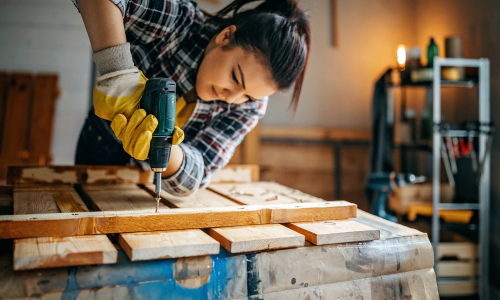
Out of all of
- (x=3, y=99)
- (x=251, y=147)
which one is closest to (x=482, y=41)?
(x=251, y=147)

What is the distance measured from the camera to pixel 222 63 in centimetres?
122

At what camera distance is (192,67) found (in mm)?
1389

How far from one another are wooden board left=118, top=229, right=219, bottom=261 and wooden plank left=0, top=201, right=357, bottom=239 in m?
0.03

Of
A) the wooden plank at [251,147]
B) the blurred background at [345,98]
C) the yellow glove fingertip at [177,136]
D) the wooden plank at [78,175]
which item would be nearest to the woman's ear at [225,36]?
the yellow glove fingertip at [177,136]

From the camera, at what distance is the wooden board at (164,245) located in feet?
2.37

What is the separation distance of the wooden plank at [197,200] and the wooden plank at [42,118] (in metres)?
2.19

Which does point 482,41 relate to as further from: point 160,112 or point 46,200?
point 46,200

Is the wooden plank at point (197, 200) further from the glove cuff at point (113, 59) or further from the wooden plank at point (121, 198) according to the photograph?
the glove cuff at point (113, 59)

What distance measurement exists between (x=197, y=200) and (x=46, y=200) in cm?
46

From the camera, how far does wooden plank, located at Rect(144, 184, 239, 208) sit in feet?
3.91

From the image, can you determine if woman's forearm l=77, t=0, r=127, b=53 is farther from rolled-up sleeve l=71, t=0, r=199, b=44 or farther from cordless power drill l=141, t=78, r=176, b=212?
cordless power drill l=141, t=78, r=176, b=212

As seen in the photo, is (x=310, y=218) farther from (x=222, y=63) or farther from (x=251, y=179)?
(x=251, y=179)

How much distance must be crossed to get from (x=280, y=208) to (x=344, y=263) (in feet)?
0.71

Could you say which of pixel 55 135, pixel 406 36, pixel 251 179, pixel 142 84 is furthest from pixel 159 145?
pixel 406 36
